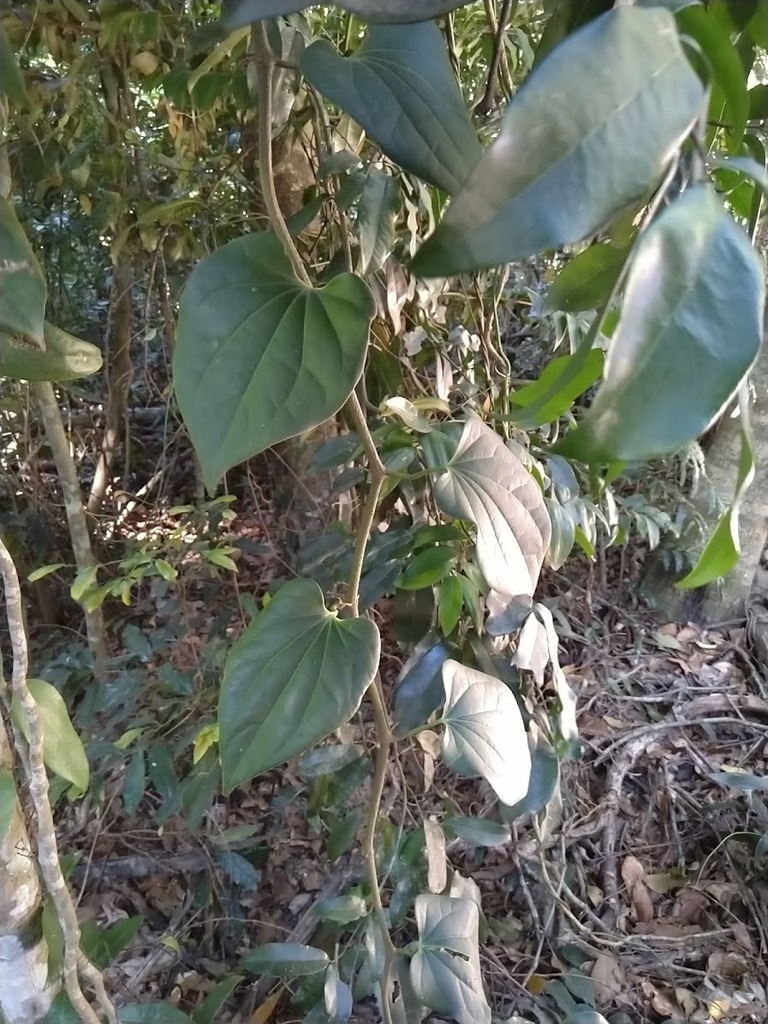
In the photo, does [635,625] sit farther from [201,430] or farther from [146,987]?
[201,430]

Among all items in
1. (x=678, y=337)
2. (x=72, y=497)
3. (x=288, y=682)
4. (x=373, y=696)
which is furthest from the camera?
(x=72, y=497)

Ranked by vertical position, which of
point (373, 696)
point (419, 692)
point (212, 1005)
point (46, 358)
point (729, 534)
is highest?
point (46, 358)

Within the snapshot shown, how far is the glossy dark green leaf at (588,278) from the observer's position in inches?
16.0

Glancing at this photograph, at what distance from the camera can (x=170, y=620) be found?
1.35 metres

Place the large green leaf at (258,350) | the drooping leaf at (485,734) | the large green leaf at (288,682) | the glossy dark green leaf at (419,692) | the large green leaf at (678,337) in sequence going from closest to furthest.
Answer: the large green leaf at (678,337) → the large green leaf at (258,350) → the large green leaf at (288,682) → the drooping leaf at (485,734) → the glossy dark green leaf at (419,692)

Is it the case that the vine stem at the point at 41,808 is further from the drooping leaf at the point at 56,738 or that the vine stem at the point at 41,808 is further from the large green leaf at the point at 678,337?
the large green leaf at the point at 678,337

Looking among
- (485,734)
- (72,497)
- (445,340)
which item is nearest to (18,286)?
(485,734)

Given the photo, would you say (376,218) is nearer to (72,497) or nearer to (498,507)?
(498,507)

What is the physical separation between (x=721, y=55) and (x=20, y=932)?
2.13 ft

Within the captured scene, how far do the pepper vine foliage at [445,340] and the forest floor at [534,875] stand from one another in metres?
0.22

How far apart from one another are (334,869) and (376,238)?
2.93ft

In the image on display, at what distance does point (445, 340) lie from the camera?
0.86m

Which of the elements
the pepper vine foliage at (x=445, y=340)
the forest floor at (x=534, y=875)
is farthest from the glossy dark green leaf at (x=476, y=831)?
the forest floor at (x=534, y=875)

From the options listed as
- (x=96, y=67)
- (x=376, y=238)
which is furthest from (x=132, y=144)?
(x=376, y=238)
